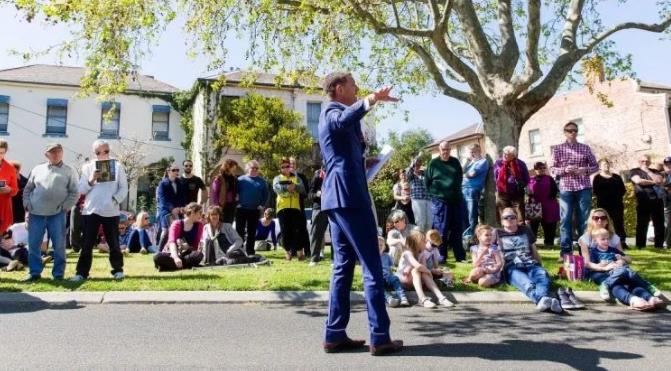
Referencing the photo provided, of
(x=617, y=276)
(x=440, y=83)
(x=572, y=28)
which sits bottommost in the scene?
(x=617, y=276)

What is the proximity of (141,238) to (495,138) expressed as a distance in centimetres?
811

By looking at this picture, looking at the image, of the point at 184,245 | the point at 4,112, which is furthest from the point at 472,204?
the point at 4,112

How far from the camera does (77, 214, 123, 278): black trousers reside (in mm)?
6910

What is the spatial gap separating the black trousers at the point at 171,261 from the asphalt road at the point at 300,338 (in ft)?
7.68

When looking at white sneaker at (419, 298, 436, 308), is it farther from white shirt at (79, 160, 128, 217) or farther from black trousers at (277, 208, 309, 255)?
white shirt at (79, 160, 128, 217)

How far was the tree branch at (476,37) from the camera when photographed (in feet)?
33.8

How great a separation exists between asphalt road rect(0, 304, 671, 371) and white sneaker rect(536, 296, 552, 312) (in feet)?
0.35

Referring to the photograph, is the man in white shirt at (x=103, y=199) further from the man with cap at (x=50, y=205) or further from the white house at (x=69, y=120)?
the white house at (x=69, y=120)

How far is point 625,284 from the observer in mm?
5957

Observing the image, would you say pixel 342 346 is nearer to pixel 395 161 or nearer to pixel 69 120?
pixel 69 120

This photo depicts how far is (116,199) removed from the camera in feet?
23.7

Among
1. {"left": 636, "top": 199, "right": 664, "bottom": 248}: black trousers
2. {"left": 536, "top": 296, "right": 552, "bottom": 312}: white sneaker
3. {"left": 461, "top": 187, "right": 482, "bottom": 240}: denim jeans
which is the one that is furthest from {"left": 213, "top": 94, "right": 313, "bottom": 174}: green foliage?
{"left": 536, "top": 296, "right": 552, "bottom": 312}: white sneaker

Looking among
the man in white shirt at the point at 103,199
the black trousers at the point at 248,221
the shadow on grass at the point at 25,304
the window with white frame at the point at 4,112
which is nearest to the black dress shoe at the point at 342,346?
the shadow on grass at the point at 25,304

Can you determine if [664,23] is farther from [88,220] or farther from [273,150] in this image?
[273,150]
